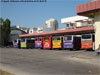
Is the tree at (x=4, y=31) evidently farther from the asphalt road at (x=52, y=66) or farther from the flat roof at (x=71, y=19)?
the asphalt road at (x=52, y=66)

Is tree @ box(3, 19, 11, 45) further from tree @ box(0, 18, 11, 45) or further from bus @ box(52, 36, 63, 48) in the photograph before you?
bus @ box(52, 36, 63, 48)

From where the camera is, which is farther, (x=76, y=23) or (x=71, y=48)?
(x=76, y=23)

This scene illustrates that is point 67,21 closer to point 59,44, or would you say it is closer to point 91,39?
point 59,44

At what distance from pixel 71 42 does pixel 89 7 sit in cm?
921

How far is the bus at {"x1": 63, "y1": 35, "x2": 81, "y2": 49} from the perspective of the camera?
2819 cm

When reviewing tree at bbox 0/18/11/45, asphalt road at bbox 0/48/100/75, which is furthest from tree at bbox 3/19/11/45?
asphalt road at bbox 0/48/100/75

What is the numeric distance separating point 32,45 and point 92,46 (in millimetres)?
17853

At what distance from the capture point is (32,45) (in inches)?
1583

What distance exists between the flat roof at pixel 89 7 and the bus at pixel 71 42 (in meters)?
7.60

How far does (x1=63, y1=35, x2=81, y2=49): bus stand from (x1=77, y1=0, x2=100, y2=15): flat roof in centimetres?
760

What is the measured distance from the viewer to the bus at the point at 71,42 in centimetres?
2819

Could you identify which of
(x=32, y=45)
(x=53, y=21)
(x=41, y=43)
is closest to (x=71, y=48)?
(x=41, y=43)

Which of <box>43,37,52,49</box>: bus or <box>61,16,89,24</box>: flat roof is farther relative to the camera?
<box>61,16,89,24</box>: flat roof

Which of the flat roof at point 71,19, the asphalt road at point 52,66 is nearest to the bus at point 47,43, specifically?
the asphalt road at point 52,66
